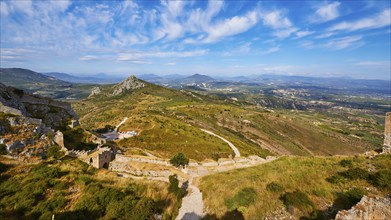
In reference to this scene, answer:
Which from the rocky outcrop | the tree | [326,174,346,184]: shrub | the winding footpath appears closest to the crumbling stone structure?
the tree

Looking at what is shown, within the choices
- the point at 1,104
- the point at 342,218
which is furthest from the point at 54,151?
the point at 342,218

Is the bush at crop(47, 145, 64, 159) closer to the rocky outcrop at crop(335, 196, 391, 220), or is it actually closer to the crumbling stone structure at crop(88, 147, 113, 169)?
the crumbling stone structure at crop(88, 147, 113, 169)

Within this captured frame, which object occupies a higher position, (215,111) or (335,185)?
(335,185)

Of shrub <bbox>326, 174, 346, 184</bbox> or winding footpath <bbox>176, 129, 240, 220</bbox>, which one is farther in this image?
winding footpath <bbox>176, 129, 240, 220</bbox>

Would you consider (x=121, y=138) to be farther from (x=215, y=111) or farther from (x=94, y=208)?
(x=215, y=111)

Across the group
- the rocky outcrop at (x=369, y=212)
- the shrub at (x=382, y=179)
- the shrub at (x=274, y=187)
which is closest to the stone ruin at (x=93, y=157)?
the shrub at (x=274, y=187)

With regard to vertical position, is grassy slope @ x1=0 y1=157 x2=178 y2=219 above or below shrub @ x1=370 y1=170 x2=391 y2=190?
below

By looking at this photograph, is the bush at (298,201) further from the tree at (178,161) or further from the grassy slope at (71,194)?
the tree at (178,161)
